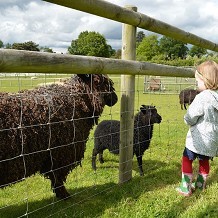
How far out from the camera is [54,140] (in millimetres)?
3752

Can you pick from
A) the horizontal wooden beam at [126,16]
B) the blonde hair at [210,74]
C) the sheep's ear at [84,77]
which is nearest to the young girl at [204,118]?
the blonde hair at [210,74]

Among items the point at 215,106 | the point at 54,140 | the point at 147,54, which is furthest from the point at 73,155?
the point at 147,54

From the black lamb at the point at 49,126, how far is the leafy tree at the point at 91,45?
9358cm

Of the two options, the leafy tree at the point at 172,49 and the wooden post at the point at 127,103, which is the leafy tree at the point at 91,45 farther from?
the wooden post at the point at 127,103

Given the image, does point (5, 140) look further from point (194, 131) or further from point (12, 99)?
point (194, 131)

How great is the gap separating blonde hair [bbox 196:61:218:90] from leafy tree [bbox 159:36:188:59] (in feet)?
354

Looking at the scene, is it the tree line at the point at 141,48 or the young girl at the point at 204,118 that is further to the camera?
the tree line at the point at 141,48

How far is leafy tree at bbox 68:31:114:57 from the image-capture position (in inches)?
3927

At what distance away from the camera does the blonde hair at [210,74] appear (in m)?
3.99

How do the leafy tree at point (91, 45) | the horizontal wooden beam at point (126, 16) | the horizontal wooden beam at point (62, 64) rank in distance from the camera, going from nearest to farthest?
the horizontal wooden beam at point (62, 64)
the horizontal wooden beam at point (126, 16)
the leafy tree at point (91, 45)

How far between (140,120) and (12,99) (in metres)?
Result: 3.02

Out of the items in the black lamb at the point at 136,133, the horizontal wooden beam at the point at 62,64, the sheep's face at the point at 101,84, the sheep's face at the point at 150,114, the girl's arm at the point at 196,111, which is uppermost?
the horizontal wooden beam at the point at 62,64

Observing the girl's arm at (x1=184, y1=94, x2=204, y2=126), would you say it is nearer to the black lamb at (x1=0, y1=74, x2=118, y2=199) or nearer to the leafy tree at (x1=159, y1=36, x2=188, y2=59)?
the black lamb at (x1=0, y1=74, x2=118, y2=199)

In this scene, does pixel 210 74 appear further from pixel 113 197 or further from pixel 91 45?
pixel 91 45
